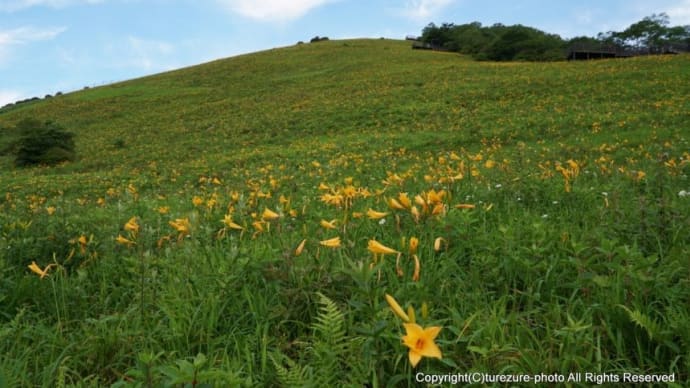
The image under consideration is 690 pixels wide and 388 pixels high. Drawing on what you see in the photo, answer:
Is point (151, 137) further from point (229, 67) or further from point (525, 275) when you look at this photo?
point (229, 67)

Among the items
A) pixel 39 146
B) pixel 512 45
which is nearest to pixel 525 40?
pixel 512 45

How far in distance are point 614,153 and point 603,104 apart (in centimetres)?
784

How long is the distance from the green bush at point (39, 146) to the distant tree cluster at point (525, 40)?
106ft

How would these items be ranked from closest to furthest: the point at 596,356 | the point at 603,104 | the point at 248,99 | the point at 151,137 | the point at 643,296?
the point at 596,356, the point at 643,296, the point at 603,104, the point at 151,137, the point at 248,99

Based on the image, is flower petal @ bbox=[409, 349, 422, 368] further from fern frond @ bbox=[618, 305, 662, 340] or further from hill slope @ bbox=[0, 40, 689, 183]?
hill slope @ bbox=[0, 40, 689, 183]

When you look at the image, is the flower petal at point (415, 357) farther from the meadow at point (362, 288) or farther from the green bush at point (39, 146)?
the green bush at point (39, 146)

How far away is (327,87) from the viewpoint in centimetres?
2795

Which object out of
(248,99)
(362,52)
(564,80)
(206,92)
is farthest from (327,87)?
(362,52)

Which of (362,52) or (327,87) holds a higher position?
(362,52)

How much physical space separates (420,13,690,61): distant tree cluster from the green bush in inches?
1271

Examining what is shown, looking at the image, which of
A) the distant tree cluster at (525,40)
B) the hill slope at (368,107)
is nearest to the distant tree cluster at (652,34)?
the distant tree cluster at (525,40)

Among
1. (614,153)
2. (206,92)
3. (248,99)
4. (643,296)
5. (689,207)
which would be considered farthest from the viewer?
(206,92)

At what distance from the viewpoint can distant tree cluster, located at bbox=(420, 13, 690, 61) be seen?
1403 inches

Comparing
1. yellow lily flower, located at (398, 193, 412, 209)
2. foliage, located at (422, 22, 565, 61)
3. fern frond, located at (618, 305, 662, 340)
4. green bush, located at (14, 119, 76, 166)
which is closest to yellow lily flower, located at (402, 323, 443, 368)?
fern frond, located at (618, 305, 662, 340)
